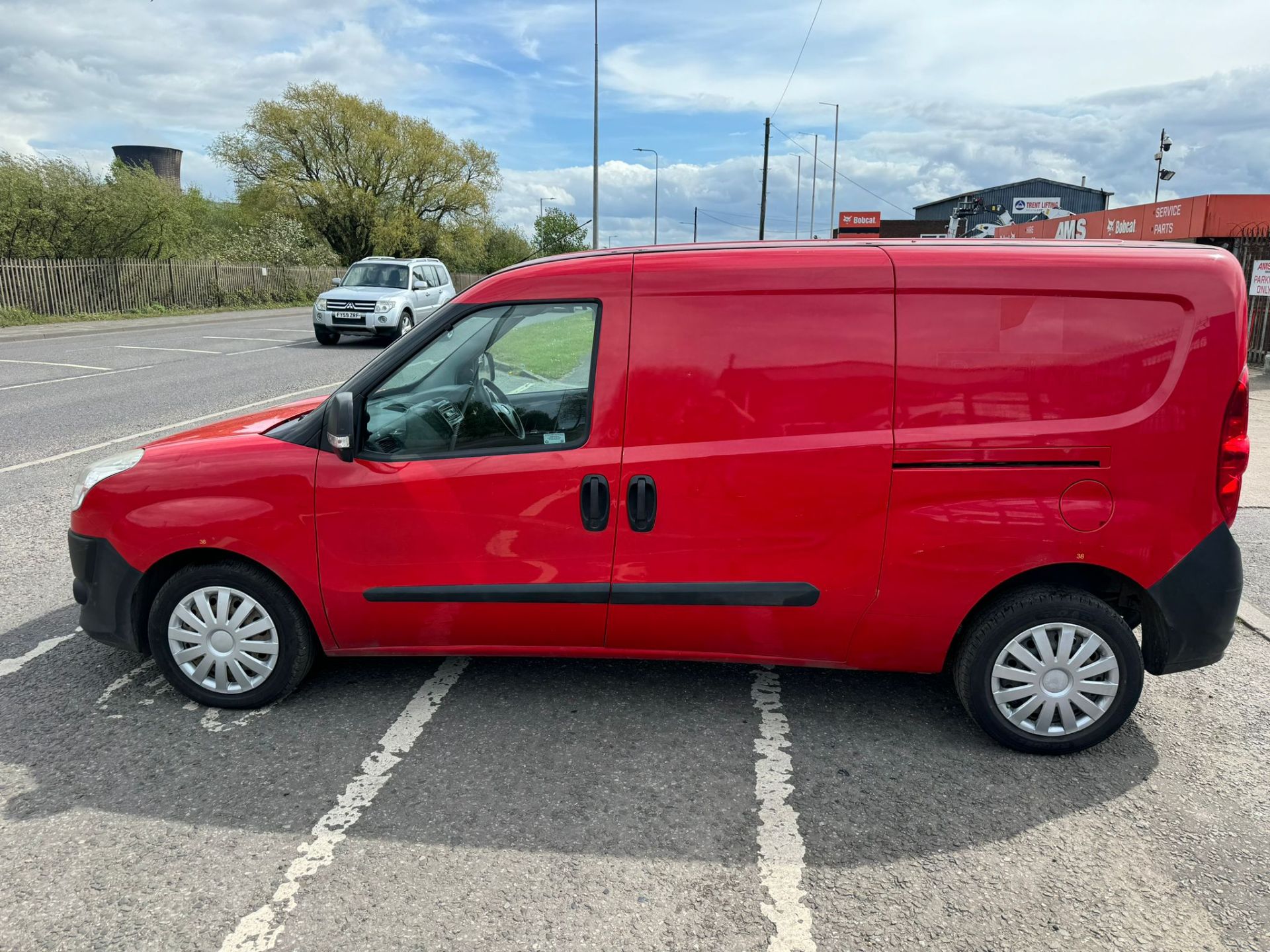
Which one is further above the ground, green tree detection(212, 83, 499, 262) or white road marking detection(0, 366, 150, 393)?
green tree detection(212, 83, 499, 262)

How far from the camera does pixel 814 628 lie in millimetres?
3377

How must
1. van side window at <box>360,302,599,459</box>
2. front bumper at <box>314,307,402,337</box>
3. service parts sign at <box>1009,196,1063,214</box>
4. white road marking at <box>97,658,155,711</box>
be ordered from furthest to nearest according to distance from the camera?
service parts sign at <box>1009,196,1063,214</box>
front bumper at <box>314,307,402,337</box>
white road marking at <box>97,658,155,711</box>
van side window at <box>360,302,599,459</box>

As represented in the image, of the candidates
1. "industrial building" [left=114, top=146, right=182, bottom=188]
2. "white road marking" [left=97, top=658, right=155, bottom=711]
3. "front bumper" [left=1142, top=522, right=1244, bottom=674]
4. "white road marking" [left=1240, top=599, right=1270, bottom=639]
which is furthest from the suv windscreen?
"industrial building" [left=114, top=146, right=182, bottom=188]

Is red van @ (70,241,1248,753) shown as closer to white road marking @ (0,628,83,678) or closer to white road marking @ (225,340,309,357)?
white road marking @ (0,628,83,678)

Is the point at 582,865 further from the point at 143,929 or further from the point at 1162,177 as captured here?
the point at 1162,177

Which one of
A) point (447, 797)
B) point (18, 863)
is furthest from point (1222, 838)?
point (18, 863)

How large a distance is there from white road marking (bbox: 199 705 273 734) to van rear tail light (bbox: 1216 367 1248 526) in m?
3.61

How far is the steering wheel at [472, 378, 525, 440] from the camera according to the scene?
135 inches

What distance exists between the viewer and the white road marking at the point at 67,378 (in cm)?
1230

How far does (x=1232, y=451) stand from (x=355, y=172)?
5461 cm

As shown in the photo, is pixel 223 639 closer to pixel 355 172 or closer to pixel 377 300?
pixel 377 300

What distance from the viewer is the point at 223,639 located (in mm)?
3553

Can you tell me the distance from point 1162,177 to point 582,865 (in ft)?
187

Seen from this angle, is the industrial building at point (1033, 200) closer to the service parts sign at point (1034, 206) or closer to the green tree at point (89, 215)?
the service parts sign at point (1034, 206)
